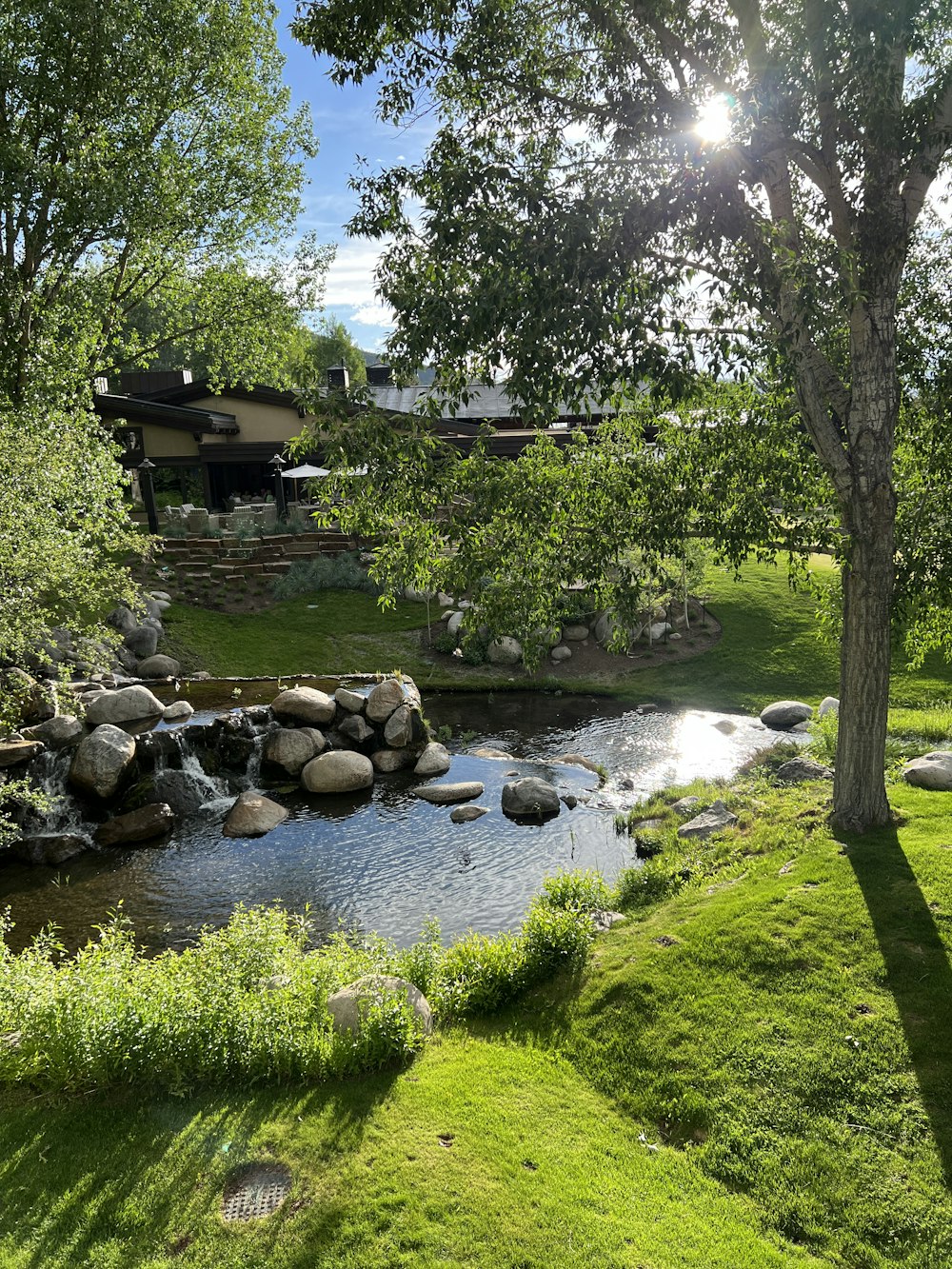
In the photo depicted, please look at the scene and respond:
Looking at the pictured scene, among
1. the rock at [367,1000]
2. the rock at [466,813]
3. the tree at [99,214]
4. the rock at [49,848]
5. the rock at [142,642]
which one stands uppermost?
the tree at [99,214]

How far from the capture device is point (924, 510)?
976 cm

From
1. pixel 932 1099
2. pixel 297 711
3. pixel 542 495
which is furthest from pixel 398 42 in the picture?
pixel 297 711

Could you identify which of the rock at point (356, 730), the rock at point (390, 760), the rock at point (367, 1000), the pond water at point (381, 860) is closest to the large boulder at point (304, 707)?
the rock at point (356, 730)

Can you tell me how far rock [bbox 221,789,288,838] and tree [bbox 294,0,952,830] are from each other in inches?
417

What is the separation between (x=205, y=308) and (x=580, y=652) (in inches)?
602

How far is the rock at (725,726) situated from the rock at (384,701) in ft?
27.6

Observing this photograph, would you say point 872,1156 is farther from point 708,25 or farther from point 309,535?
point 309,535

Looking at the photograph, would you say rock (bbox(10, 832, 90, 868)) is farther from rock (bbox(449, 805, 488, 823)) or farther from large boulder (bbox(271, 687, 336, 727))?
rock (bbox(449, 805, 488, 823))

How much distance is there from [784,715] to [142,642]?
62.6 ft

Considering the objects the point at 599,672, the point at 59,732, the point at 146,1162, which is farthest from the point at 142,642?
the point at 146,1162

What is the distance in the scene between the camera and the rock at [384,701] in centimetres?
1972

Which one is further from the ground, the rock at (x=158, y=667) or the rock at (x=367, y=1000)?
the rock at (x=367, y=1000)

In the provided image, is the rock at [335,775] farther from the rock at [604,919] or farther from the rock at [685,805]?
the rock at [604,919]

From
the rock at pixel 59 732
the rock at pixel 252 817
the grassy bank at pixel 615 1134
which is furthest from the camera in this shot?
the rock at pixel 59 732
